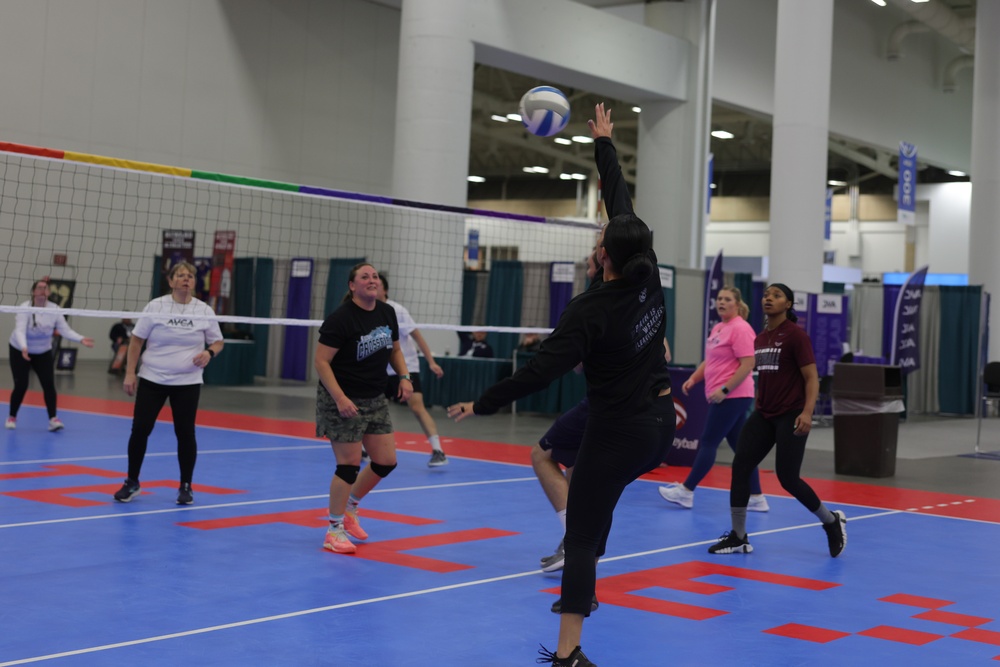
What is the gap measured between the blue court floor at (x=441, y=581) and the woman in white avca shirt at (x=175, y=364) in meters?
0.40

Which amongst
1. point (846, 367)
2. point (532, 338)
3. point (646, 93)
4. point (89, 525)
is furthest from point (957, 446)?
point (89, 525)

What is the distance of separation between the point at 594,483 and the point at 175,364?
4.25m

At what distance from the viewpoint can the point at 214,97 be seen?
Result: 23312 millimetres

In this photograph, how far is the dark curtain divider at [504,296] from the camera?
18812 millimetres

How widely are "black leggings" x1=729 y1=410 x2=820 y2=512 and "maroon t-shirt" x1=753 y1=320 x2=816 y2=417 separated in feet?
0.19

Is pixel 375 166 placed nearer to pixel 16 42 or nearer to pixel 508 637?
pixel 16 42

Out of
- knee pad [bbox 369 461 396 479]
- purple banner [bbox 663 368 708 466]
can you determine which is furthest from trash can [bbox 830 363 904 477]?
knee pad [bbox 369 461 396 479]

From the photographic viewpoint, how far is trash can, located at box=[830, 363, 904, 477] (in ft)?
35.4

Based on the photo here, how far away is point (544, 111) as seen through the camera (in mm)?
8289

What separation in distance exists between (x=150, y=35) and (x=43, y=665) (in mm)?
20111

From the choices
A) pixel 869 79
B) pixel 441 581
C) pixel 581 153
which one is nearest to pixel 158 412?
pixel 441 581

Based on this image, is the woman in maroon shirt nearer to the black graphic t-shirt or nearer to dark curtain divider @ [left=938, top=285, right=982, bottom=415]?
the black graphic t-shirt

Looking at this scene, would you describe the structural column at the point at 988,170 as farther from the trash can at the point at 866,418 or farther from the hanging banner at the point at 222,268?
the hanging banner at the point at 222,268

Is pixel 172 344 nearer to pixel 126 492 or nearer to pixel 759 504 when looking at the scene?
pixel 126 492
